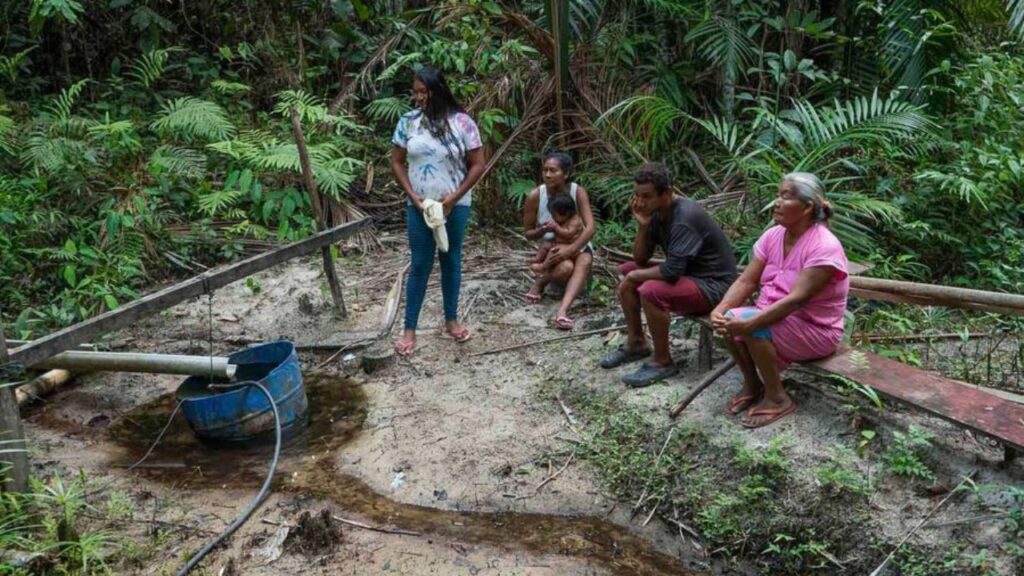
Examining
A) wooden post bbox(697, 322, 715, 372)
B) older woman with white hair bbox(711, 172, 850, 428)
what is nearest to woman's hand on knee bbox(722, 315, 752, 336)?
older woman with white hair bbox(711, 172, 850, 428)

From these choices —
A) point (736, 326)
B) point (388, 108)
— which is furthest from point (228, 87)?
point (736, 326)

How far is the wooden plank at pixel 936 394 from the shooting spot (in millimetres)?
3248

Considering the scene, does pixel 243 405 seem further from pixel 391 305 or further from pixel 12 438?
pixel 391 305

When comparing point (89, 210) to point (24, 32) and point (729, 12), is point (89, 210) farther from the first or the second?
point (729, 12)

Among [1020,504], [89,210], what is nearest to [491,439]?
[1020,504]

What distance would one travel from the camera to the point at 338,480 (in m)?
4.14

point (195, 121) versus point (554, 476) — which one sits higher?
point (195, 121)

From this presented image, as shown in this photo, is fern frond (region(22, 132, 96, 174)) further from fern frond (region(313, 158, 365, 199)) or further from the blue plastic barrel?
the blue plastic barrel

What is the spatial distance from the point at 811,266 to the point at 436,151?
7.81ft

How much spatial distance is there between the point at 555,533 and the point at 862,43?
5.37m

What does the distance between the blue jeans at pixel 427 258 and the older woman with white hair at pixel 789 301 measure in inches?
73.6

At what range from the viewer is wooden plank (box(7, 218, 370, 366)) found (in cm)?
372

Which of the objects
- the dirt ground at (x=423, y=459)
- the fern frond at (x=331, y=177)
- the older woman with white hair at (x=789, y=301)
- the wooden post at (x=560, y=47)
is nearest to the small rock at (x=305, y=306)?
the dirt ground at (x=423, y=459)

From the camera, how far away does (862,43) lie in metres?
6.92
